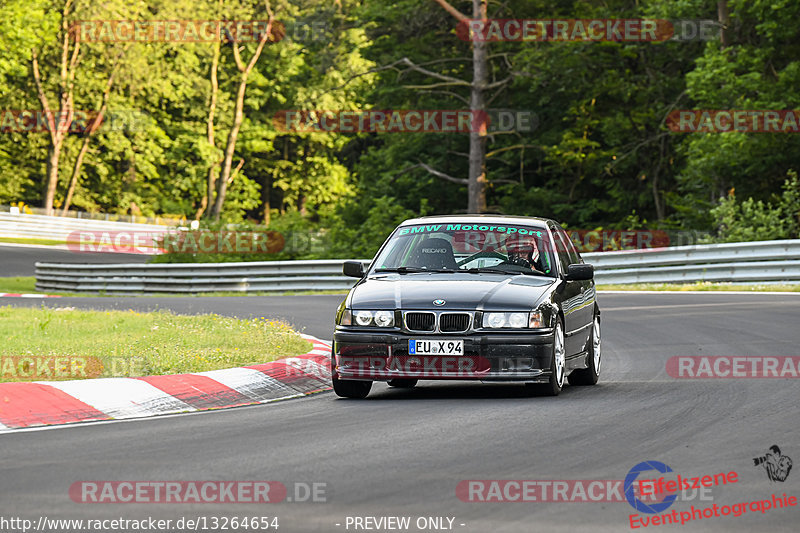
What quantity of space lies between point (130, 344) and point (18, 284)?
2467 centimetres

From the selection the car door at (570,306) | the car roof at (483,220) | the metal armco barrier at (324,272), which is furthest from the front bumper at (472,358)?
the metal armco barrier at (324,272)

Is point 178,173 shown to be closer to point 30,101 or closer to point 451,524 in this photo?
point 30,101

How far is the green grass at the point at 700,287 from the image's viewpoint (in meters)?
24.3

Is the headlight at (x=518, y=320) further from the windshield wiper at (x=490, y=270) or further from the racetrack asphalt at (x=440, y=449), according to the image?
the windshield wiper at (x=490, y=270)

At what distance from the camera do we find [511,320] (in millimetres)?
10023

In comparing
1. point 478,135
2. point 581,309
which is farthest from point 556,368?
point 478,135

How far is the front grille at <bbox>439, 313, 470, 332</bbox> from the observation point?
32.8ft

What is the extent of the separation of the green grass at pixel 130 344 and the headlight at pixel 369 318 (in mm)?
1688

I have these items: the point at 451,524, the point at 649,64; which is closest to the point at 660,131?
the point at 649,64

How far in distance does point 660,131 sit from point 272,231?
1202 centimetres

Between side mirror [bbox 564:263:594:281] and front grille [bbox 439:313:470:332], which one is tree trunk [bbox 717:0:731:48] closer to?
side mirror [bbox 564:263:594:281]

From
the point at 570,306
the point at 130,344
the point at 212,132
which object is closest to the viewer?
the point at 570,306

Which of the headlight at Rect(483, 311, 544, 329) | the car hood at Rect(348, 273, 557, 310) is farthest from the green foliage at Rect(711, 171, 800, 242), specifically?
the headlight at Rect(483, 311, 544, 329)

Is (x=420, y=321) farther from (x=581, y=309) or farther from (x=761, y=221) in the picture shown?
(x=761, y=221)
